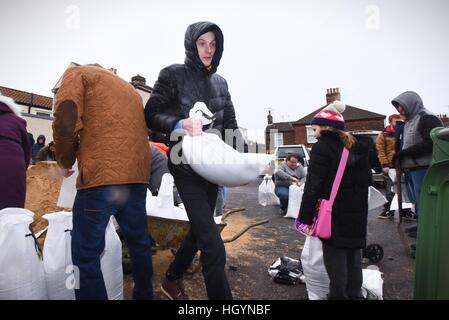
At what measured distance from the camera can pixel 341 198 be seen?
204cm

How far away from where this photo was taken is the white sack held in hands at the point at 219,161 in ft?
5.43

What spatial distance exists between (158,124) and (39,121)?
18.0 m

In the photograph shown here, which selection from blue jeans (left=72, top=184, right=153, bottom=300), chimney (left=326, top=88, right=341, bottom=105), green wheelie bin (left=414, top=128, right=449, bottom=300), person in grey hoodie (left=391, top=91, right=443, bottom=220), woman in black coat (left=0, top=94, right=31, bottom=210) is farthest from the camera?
chimney (left=326, top=88, right=341, bottom=105)

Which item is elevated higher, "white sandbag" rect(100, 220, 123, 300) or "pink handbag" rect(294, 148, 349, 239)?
"pink handbag" rect(294, 148, 349, 239)

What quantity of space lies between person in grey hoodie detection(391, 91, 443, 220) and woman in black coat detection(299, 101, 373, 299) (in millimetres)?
1732

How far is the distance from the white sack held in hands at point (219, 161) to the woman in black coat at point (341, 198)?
1.95 feet

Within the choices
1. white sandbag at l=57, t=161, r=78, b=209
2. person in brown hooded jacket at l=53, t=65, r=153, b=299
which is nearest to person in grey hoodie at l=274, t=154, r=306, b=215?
person in brown hooded jacket at l=53, t=65, r=153, b=299

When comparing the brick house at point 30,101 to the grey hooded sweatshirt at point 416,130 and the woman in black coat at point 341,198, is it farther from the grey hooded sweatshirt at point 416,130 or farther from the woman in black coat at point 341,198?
the woman in black coat at point 341,198

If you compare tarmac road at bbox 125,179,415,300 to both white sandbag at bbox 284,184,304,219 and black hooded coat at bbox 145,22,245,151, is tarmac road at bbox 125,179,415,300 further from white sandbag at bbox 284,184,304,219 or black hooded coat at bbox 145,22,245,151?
black hooded coat at bbox 145,22,245,151

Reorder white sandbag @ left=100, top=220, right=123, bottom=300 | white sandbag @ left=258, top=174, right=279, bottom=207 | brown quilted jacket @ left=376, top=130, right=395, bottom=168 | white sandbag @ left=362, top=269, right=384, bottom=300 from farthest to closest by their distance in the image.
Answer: white sandbag @ left=258, top=174, right=279, bottom=207 < brown quilted jacket @ left=376, top=130, right=395, bottom=168 < white sandbag @ left=362, top=269, right=384, bottom=300 < white sandbag @ left=100, top=220, right=123, bottom=300

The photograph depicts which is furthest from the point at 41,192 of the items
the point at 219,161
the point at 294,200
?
the point at 294,200

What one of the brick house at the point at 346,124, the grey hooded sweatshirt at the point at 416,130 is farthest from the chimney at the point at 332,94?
the grey hooded sweatshirt at the point at 416,130

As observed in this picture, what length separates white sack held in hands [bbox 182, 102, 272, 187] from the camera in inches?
65.2

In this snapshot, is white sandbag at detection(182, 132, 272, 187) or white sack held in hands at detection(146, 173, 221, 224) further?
white sack held in hands at detection(146, 173, 221, 224)
